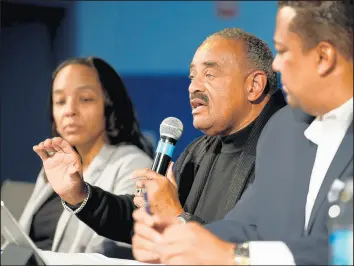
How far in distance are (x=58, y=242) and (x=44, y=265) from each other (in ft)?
6.30

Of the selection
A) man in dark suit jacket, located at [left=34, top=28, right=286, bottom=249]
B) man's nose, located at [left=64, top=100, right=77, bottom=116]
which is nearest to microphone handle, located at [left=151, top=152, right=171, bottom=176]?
man in dark suit jacket, located at [left=34, top=28, right=286, bottom=249]

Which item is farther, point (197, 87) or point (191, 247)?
point (197, 87)

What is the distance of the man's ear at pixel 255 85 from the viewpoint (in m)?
2.71

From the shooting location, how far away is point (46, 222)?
3725mm

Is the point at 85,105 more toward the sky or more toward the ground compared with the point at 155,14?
more toward the ground

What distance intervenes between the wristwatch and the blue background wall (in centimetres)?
265

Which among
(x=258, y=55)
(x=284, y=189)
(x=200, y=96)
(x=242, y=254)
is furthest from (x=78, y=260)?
(x=258, y=55)

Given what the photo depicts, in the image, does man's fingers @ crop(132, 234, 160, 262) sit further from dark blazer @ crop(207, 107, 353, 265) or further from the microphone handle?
the microphone handle

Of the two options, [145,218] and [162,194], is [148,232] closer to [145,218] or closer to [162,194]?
[145,218]

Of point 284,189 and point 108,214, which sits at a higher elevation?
point 284,189

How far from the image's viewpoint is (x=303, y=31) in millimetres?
1711

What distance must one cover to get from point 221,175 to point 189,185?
0.16 meters

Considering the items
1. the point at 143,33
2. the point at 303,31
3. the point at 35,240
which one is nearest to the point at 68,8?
the point at 143,33

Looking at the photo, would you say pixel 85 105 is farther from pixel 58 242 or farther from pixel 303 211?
pixel 303 211
